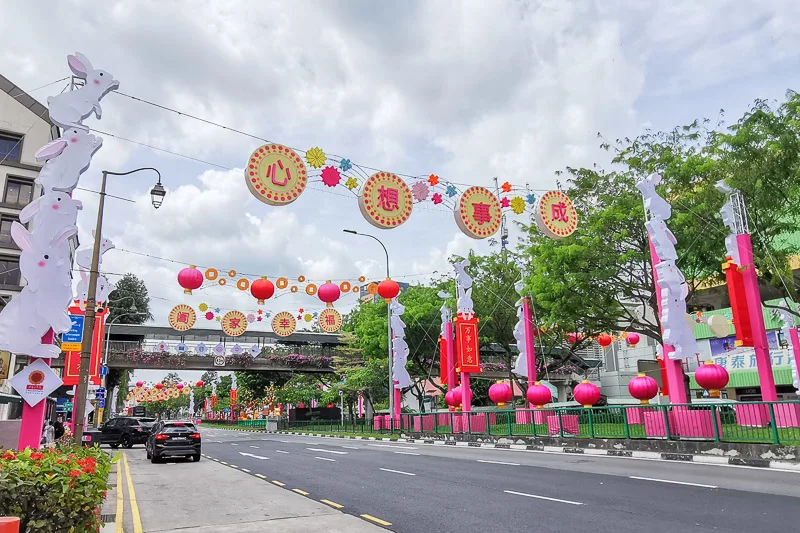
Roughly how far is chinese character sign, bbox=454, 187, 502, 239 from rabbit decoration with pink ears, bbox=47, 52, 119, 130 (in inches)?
348

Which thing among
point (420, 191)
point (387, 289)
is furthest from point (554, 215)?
point (387, 289)

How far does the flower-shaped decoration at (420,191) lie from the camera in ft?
50.8

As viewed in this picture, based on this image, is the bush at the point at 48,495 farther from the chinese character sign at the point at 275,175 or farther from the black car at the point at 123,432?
the black car at the point at 123,432

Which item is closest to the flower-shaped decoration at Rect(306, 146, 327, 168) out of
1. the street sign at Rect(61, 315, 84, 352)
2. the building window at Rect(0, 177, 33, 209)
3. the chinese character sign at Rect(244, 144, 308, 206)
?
the chinese character sign at Rect(244, 144, 308, 206)

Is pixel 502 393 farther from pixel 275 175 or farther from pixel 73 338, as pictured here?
pixel 73 338

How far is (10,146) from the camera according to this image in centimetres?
3972

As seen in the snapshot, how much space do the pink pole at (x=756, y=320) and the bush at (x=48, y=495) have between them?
1716 centimetres

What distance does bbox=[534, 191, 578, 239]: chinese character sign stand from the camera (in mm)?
17016

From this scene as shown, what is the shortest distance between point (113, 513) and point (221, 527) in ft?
6.93

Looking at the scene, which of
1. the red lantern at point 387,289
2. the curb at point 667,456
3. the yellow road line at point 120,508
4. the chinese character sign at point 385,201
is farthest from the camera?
the red lantern at point 387,289

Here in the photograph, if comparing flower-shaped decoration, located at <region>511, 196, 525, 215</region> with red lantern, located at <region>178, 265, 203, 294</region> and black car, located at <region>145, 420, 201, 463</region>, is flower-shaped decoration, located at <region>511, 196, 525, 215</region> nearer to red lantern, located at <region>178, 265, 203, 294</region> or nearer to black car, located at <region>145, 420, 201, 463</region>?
red lantern, located at <region>178, 265, 203, 294</region>

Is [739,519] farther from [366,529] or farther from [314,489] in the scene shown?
[314,489]

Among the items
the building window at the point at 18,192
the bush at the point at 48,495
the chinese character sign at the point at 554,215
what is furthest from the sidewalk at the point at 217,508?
the building window at the point at 18,192

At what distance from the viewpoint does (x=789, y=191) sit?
56.3 ft
